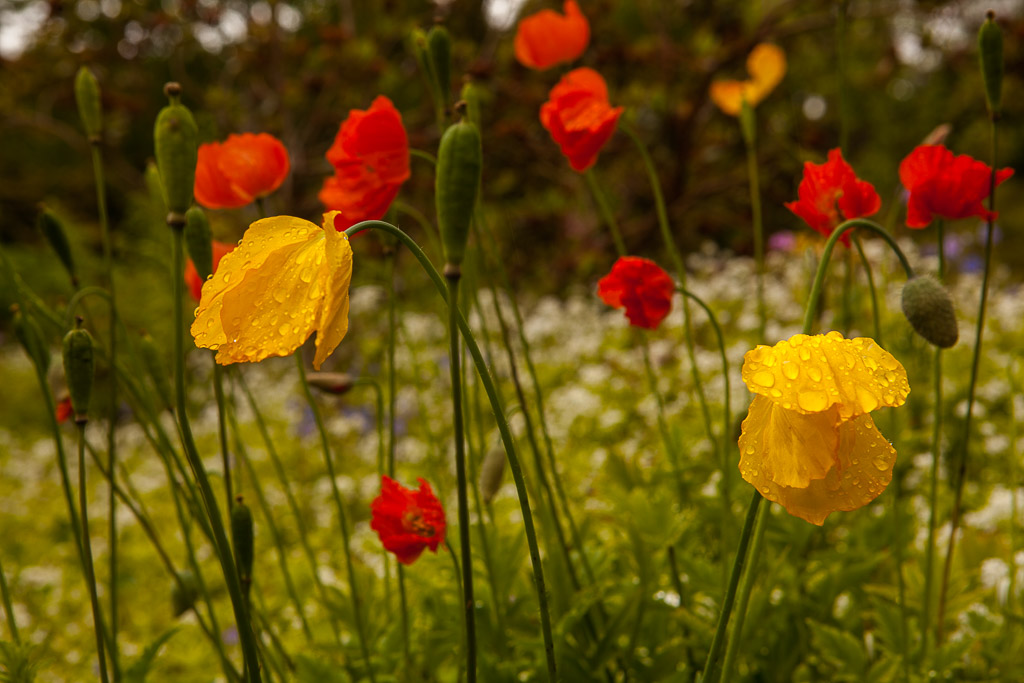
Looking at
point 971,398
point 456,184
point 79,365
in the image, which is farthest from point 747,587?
point 79,365

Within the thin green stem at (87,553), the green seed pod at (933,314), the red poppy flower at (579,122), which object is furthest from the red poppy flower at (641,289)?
the thin green stem at (87,553)

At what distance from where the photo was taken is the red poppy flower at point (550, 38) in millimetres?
1350

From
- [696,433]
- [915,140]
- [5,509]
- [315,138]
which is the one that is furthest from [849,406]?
[915,140]

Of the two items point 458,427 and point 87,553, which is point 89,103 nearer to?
point 87,553

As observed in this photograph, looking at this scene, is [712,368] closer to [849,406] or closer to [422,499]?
[422,499]

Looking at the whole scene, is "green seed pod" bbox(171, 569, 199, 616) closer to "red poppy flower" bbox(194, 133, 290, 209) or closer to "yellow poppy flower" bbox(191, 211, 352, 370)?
"red poppy flower" bbox(194, 133, 290, 209)

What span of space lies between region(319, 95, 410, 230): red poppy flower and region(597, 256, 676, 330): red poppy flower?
0.30m

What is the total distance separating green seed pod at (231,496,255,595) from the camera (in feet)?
2.85

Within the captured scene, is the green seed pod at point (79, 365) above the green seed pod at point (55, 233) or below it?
below

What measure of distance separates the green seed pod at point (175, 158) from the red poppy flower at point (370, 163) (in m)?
0.21

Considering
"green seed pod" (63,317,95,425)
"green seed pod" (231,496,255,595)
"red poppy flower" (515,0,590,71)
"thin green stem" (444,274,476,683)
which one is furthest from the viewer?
"red poppy flower" (515,0,590,71)

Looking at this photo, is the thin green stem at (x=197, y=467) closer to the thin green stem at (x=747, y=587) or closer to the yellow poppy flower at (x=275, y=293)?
the yellow poppy flower at (x=275, y=293)

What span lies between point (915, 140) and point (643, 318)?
26.9ft

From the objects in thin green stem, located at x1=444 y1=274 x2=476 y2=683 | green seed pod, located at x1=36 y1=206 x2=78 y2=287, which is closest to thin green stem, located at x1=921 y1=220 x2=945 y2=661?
thin green stem, located at x1=444 y1=274 x2=476 y2=683
